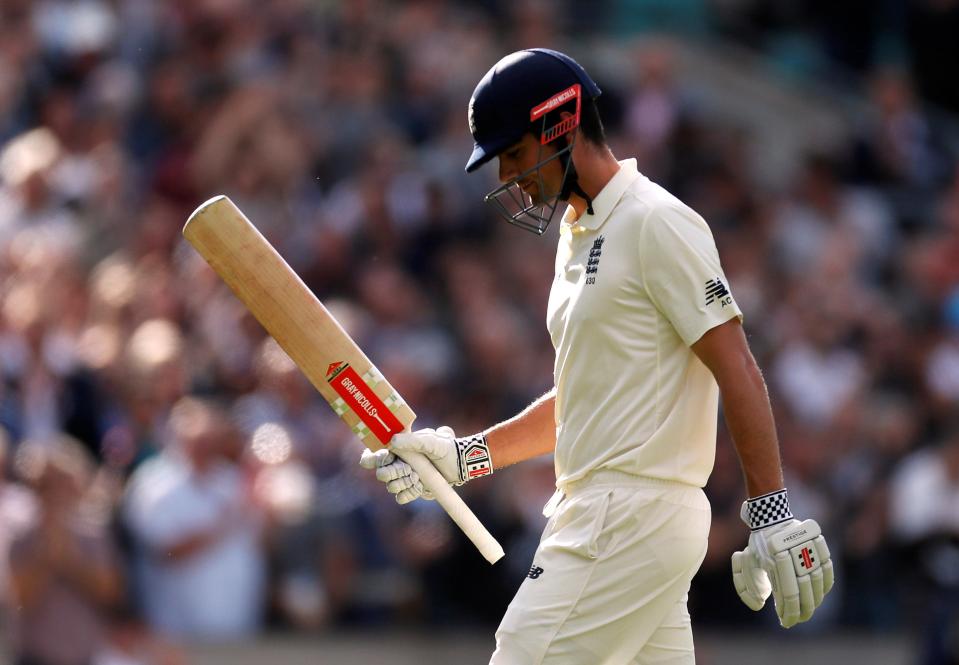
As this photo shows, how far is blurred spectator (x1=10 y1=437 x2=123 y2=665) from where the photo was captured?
702 cm

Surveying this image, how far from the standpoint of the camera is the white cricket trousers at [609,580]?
4.40 meters

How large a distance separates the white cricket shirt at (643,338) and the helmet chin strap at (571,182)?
5cm

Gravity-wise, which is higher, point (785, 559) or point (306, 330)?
point (306, 330)

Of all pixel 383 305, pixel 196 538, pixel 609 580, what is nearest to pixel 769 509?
pixel 609 580

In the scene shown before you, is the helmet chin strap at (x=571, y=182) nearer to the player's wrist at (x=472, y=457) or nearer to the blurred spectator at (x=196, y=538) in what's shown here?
the player's wrist at (x=472, y=457)

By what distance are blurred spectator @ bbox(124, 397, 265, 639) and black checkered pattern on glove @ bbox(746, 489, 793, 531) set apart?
4069 mm

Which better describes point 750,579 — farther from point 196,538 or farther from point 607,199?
point 196,538

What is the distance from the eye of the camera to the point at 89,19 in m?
11.2

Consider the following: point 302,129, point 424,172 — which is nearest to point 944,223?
point 424,172

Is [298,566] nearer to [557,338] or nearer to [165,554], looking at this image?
[165,554]

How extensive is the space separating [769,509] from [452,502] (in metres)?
0.98

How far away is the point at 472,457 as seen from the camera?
494 cm

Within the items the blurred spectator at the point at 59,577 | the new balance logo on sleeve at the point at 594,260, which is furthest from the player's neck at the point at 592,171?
the blurred spectator at the point at 59,577

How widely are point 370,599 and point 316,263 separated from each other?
2.34 meters
